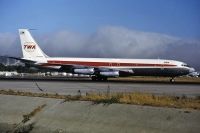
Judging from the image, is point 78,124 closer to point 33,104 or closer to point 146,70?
point 33,104

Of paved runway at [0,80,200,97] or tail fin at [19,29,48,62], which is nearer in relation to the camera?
paved runway at [0,80,200,97]

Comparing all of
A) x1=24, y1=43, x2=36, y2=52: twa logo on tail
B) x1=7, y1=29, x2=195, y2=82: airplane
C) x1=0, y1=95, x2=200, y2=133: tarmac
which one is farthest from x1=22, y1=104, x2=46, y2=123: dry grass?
x1=24, y1=43, x2=36, y2=52: twa logo on tail

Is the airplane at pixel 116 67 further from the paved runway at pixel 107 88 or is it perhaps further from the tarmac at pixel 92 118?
the tarmac at pixel 92 118

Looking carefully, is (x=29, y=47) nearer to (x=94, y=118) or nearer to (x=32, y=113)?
(x=32, y=113)

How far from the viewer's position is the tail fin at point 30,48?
65750 millimetres

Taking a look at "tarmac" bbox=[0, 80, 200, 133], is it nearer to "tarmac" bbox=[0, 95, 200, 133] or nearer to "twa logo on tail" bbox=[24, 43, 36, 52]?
"tarmac" bbox=[0, 95, 200, 133]

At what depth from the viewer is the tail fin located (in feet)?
216

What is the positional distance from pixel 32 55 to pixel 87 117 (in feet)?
163

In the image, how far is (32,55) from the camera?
218 feet

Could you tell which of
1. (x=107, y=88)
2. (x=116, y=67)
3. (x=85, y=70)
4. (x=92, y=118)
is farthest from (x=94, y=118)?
(x=116, y=67)

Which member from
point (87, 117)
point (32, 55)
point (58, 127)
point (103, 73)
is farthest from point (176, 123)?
point (32, 55)

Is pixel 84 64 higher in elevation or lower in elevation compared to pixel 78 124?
higher

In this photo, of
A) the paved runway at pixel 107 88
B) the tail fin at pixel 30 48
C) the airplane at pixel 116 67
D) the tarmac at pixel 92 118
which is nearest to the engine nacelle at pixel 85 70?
the airplane at pixel 116 67

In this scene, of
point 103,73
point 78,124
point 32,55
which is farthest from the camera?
point 32,55
